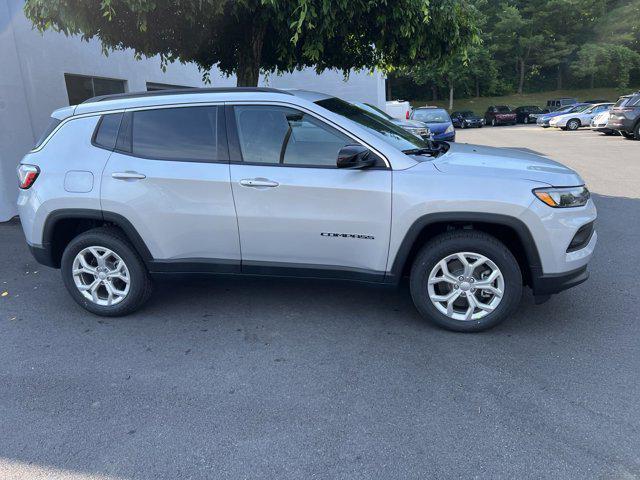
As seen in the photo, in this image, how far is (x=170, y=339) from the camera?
150 inches

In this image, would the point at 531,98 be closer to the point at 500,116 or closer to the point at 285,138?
the point at 500,116

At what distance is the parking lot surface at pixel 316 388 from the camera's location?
97.0 inches

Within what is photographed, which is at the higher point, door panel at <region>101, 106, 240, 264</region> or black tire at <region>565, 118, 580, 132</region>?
door panel at <region>101, 106, 240, 264</region>

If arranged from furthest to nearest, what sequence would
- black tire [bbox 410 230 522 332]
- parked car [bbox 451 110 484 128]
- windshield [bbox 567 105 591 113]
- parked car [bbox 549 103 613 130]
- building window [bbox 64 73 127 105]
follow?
parked car [bbox 451 110 484 128], windshield [bbox 567 105 591 113], parked car [bbox 549 103 613 130], building window [bbox 64 73 127 105], black tire [bbox 410 230 522 332]

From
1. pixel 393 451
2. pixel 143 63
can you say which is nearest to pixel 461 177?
pixel 393 451

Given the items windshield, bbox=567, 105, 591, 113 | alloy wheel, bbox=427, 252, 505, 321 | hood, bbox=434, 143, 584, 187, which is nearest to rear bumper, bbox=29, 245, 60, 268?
alloy wheel, bbox=427, 252, 505, 321

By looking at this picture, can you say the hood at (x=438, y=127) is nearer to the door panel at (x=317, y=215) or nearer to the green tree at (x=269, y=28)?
the green tree at (x=269, y=28)

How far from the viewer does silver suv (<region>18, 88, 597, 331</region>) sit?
346 centimetres

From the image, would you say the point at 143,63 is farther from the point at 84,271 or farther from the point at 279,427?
the point at 279,427

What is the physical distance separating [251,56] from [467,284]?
5.28m

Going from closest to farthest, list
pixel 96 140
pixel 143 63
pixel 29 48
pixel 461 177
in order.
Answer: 1. pixel 461 177
2. pixel 96 140
3. pixel 29 48
4. pixel 143 63

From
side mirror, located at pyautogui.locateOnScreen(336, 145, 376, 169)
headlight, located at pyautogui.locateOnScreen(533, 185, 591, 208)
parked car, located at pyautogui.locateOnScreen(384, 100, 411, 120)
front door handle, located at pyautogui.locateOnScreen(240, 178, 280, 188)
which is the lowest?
parked car, located at pyautogui.locateOnScreen(384, 100, 411, 120)

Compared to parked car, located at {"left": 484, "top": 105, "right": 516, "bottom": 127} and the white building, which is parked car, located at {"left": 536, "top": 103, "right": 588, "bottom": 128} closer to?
parked car, located at {"left": 484, "top": 105, "right": 516, "bottom": 127}

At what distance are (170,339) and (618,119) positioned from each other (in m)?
19.4
